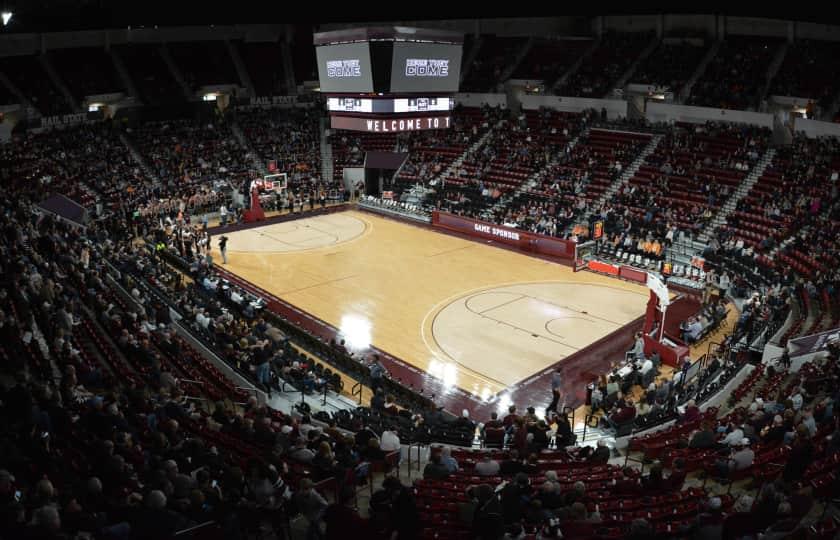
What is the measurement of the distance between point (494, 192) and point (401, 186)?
7083 mm

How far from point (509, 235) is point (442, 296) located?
8.77m

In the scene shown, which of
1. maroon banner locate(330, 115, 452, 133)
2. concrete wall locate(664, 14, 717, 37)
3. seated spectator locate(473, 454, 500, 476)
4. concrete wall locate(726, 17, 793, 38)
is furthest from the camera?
concrete wall locate(664, 14, 717, 37)

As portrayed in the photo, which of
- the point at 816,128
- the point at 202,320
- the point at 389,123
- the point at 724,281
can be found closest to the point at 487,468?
the point at 202,320

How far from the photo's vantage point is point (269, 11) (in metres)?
42.2

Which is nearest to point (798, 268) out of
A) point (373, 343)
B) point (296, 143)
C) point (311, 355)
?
point (373, 343)

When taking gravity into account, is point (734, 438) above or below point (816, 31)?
below

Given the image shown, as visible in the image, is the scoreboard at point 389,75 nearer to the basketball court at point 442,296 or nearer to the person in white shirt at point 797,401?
the basketball court at point 442,296

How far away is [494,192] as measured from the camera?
37.3 m

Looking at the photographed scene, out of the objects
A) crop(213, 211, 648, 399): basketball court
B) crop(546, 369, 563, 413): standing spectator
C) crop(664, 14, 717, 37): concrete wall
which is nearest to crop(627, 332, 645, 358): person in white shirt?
crop(213, 211, 648, 399): basketball court

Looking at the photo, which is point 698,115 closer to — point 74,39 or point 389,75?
point 389,75

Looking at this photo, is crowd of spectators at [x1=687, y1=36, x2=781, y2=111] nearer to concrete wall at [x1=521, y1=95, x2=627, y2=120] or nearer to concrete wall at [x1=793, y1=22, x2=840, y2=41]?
concrete wall at [x1=793, y1=22, x2=840, y2=41]

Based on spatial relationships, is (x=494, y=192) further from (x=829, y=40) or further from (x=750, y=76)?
(x=829, y=40)

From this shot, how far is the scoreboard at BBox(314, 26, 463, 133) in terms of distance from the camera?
23.4 metres

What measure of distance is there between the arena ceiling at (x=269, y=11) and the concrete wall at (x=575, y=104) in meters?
5.21
